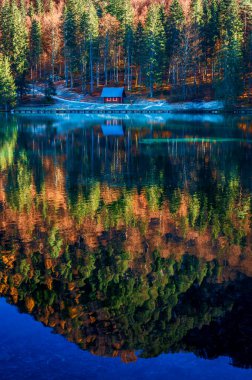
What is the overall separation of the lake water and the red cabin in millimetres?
61507

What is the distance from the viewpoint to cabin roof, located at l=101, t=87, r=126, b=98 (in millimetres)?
87750

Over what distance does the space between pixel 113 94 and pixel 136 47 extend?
14656 mm

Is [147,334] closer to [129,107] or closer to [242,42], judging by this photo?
[129,107]

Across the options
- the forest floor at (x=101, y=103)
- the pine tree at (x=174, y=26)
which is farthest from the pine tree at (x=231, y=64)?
the pine tree at (x=174, y=26)

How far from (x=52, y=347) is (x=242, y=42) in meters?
86.2

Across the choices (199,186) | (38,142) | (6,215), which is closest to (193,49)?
(38,142)

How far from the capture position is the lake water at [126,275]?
909 centimetres

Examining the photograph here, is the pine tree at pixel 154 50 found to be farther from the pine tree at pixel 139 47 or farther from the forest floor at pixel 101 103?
the forest floor at pixel 101 103

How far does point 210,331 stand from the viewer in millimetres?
10047

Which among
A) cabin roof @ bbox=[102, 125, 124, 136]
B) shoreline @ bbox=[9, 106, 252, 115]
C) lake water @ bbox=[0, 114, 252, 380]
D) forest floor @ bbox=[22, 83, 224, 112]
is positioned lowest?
lake water @ bbox=[0, 114, 252, 380]

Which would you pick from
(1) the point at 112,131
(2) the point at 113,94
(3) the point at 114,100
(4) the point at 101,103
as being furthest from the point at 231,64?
(1) the point at 112,131

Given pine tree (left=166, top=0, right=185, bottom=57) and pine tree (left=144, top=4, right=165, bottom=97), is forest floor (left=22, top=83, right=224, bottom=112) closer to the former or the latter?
pine tree (left=144, top=4, right=165, bottom=97)

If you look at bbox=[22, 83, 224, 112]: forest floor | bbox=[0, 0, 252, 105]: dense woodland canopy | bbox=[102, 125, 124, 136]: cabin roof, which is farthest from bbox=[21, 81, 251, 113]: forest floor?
bbox=[102, 125, 124, 136]: cabin roof

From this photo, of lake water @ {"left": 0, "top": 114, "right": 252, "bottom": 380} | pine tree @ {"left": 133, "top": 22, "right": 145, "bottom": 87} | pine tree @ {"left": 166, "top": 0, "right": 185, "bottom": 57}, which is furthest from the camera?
pine tree @ {"left": 133, "top": 22, "right": 145, "bottom": 87}
